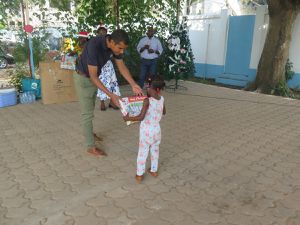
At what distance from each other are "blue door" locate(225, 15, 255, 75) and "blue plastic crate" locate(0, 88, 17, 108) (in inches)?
255

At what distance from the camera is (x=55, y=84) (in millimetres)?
6516

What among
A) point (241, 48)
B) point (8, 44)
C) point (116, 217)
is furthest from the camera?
point (241, 48)

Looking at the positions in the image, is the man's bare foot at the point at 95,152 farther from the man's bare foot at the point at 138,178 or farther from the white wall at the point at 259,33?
the white wall at the point at 259,33

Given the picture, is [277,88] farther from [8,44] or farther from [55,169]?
[8,44]

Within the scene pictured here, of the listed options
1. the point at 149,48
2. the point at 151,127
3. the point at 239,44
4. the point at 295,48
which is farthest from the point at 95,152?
the point at 239,44

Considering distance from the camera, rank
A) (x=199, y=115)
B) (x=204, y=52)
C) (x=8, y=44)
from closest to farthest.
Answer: (x=199, y=115) → (x=8, y=44) → (x=204, y=52)

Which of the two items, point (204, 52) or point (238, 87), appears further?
point (204, 52)

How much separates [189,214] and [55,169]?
168cm

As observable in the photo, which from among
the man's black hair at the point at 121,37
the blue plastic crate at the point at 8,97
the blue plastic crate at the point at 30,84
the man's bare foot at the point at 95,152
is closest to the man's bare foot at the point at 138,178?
the man's bare foot at the point at 95,152

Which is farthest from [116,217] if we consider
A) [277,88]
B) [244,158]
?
[277,88]

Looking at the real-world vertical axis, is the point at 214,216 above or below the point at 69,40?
below

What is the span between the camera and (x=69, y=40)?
696cm

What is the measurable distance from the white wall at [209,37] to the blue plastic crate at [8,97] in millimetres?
6499

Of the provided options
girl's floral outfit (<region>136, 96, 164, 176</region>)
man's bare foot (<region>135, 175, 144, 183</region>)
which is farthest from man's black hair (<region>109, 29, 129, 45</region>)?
man's bare foot (<region>135, 175, 144, 183</region>)
